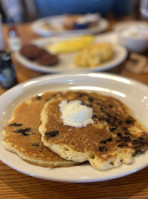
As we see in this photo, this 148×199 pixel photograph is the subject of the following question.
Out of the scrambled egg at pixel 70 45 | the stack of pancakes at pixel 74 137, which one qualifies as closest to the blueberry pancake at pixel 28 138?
the stack of pancakes at pixel 74 137

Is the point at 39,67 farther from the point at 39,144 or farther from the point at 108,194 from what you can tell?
the point at 108,194

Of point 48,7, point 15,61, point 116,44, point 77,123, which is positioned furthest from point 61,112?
point 48,7

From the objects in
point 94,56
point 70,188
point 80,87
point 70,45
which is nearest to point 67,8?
point 70,45

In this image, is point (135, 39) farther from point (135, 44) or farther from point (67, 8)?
point (67, 8)

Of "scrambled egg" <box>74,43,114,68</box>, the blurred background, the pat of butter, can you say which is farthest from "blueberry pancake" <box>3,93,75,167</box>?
the blurred background

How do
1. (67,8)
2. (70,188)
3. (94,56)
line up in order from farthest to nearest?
(67,8)
(94,56)
(70,188)
